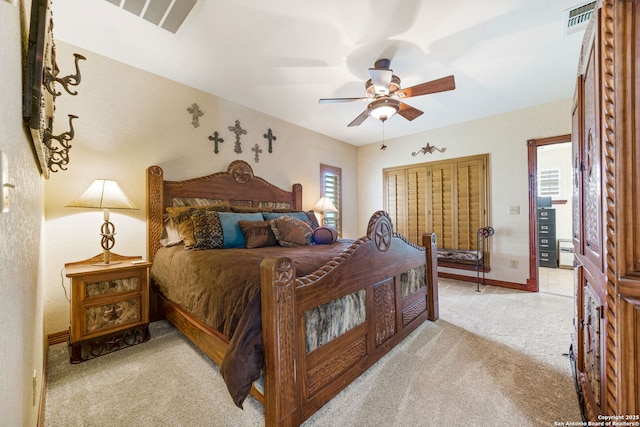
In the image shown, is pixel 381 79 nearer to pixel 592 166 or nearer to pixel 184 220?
pixel 592 166

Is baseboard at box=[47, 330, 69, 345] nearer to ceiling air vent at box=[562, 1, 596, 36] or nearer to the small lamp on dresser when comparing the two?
the small lamp on dresser

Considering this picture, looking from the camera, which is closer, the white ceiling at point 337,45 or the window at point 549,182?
the white ceiling at point 337,45

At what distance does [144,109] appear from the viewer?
2648 mm

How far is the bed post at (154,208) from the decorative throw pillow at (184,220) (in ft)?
0.46

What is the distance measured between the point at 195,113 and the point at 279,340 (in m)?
2.90

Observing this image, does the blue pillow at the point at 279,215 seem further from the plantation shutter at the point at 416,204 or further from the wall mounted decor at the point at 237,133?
the plantation shutter at the point at 416,204

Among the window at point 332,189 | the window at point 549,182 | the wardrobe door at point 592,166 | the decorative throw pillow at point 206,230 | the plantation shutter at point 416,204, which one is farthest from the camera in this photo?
the window at point 549,182

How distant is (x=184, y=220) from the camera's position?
2.48 metres

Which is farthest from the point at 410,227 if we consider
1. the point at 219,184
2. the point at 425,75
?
the point at 219,184

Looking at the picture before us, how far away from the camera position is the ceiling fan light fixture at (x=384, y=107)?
2.40 m

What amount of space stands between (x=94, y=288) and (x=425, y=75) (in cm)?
367

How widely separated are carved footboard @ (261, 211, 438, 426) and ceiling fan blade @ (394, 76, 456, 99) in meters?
1.27

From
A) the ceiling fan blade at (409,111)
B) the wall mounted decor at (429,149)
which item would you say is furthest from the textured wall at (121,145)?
the wall mounted decor at (429,149)

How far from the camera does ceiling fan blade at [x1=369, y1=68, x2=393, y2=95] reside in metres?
2.14
